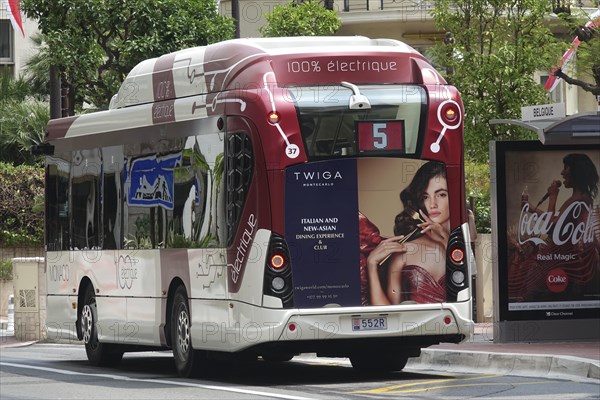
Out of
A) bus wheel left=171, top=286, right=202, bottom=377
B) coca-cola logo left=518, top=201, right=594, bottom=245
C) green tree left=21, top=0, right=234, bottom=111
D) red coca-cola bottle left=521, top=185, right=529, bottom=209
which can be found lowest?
bus wheel left=171, top=286, right=202, bottom=377

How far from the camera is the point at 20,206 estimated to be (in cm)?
3862

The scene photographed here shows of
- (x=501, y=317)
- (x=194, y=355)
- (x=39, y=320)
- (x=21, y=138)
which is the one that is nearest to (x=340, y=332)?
(x=194, y=355)

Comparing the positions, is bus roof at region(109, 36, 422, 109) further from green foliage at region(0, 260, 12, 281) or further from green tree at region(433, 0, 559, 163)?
green foliage at region(0, 260, 12, 281)

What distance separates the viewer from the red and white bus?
14.8 metres

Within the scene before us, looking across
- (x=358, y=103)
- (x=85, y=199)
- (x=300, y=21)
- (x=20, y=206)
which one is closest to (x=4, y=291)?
(x=20, y=206)

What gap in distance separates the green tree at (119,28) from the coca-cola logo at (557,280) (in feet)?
32.3

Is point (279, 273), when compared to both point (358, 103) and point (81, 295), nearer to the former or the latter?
point (358, 103)

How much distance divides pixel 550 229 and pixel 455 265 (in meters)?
4.60

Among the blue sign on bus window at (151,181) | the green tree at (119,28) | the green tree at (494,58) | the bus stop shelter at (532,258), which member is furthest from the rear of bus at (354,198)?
the green tree at (119,28)

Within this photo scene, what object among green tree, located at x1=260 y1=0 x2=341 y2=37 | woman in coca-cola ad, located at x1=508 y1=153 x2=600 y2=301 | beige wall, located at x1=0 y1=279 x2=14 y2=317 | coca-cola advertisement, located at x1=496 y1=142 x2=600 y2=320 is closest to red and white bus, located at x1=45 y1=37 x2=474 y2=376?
coca-cola advertisement, located at x1=496 y1=142 x2=600 y2=320

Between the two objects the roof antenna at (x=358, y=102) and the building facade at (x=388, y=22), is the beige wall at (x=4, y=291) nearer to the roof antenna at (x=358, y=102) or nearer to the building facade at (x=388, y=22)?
the building facade at (x=388, y=22)

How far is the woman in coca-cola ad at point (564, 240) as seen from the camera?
1948cm

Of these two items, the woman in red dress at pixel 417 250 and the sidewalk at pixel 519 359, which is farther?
the sidewalk at pixel 519 359

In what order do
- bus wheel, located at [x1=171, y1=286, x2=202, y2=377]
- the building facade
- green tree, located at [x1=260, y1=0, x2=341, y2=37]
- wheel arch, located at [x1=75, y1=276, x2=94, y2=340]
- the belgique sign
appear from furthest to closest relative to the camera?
the building facade < green tree, located at [x1=260, y1=0, x2=341, y2=37] < wheel arch, located at [x1=75, y1=276, x2=94, y2=340] < the belgique sign < bus wheel, located at [x1=171, y1=286, x2=202, y2=377]
